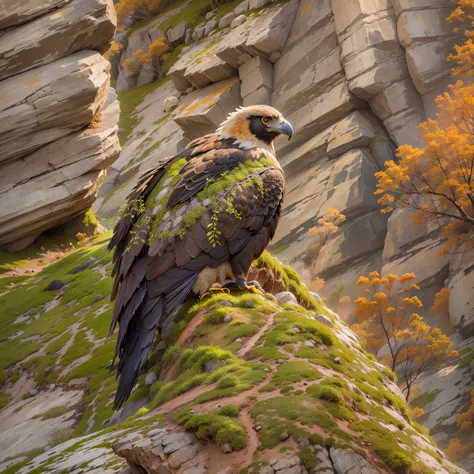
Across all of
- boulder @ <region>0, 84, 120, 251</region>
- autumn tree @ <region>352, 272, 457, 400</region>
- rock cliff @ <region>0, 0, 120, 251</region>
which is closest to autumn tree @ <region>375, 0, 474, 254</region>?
autumn tree @ <region>352, 272, 457, 400</region>

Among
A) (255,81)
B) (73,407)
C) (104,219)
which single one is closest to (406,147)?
(255,81)

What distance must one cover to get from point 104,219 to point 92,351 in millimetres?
24355

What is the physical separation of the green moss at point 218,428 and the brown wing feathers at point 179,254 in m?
2.29

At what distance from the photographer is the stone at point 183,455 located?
5.05 m

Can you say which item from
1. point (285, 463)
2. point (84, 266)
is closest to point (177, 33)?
point (84, 266)

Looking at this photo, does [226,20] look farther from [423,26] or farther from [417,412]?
[417,412]

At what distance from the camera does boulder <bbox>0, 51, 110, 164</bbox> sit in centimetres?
2117

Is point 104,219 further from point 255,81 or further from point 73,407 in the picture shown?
point 73,407

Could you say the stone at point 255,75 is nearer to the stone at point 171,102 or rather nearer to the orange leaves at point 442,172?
the stone at point 171,102

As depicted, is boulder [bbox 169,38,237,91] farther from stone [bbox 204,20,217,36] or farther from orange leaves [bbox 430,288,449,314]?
orange leaves [bbox 430,288,449,314]

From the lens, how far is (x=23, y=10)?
2186cm

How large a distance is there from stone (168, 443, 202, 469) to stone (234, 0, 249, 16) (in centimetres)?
3670

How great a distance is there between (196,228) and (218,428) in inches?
147

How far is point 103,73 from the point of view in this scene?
2280cm
